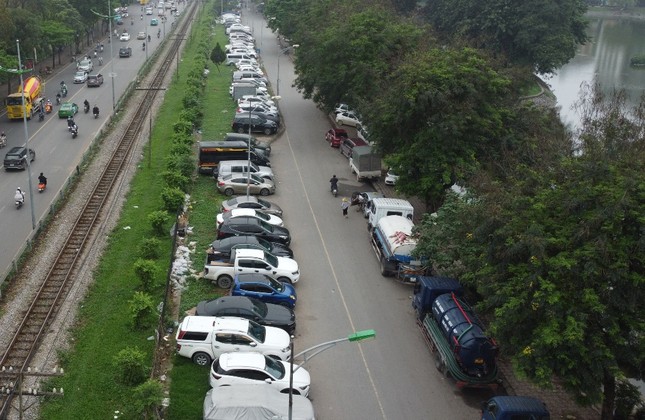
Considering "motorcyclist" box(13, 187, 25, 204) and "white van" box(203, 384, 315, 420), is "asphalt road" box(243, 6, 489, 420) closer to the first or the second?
"white van" box(203, 384, 315, 420)

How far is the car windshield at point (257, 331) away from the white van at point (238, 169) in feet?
48.3

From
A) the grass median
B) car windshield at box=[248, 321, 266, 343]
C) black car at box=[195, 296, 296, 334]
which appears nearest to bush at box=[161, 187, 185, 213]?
the grass median

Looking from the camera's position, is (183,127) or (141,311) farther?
(183,127)

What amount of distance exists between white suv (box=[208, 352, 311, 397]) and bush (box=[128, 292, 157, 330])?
3.59 metres

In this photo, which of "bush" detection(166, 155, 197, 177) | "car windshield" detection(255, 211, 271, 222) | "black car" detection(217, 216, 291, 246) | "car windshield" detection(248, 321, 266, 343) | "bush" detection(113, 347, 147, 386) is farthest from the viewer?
"bush" detection(166, 155, 197, 177)

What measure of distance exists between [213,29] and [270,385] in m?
88.5

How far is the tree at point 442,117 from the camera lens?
30.0m

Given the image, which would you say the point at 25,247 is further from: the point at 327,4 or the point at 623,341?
the point at 327,4

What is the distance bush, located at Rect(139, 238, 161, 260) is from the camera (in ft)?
85.9

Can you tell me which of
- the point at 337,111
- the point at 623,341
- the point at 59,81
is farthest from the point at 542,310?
the point at 59,81

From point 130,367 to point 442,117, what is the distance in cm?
1779

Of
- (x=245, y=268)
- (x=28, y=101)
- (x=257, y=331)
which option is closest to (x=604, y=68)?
(x=28, y=101)

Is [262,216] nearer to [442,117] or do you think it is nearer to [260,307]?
[260,307]

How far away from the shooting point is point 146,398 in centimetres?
1645
